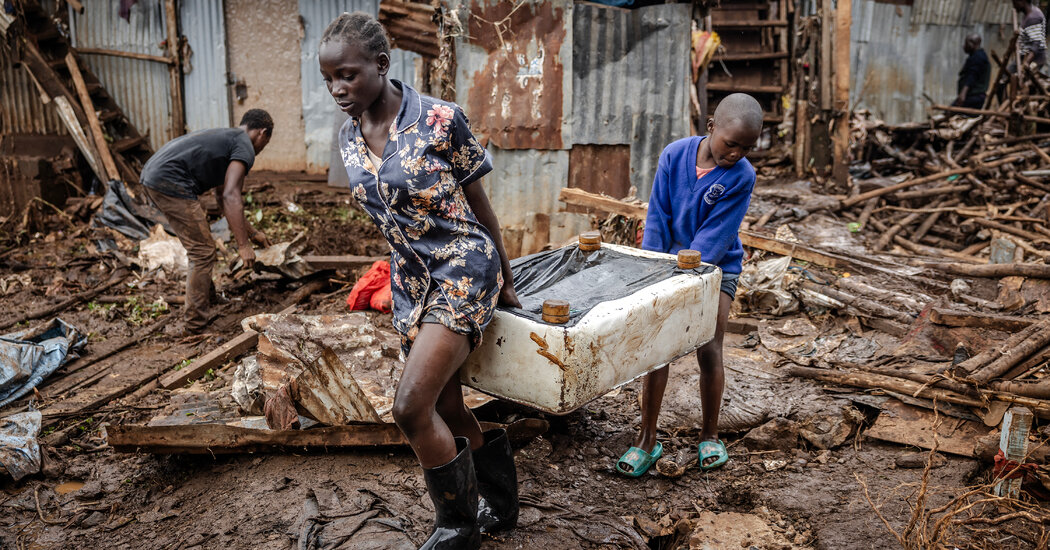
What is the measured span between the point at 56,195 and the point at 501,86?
20.6 ft

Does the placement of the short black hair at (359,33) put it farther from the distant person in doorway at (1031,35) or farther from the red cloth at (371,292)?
the distant person in doorway at (1031,35)

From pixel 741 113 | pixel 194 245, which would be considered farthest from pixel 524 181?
pixel 741 113

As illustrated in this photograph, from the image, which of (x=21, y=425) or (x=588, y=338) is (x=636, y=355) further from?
(x=21, y=425)

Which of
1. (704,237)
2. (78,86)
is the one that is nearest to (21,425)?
(704,237)

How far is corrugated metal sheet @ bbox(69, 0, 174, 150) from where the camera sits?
953cm

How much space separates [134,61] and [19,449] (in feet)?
24.1

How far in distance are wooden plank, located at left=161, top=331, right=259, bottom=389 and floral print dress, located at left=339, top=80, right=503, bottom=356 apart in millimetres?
3197

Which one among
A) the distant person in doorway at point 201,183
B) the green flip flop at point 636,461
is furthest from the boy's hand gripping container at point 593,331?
the distant person in doorway at point 201,183

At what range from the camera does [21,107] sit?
949 cm

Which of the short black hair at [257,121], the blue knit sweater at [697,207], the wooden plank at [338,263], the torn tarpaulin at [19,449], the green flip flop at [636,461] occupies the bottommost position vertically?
the torn tarpaulin at [19,449]

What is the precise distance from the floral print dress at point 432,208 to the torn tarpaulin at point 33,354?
12.5 feet

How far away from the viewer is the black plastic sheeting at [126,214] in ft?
27.6

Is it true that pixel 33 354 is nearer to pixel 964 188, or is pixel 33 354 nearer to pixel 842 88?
pixel 842 88

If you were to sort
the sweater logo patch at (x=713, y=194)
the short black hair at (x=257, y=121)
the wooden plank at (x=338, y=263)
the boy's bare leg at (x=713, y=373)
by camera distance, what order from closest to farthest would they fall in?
the sweater logo patch at (x=713, y=194)
the boy's bare leg at (x=713, y=373)
the short black hair at (x=257, y=121)
the wooden plank at (x=338, y=263)
